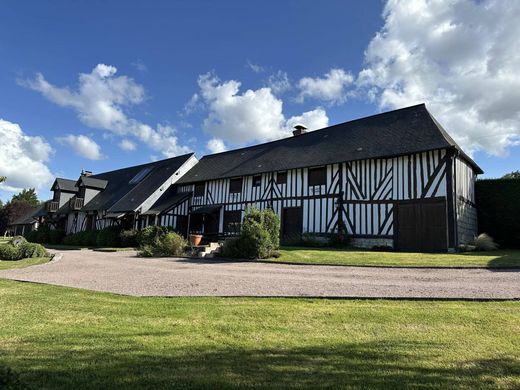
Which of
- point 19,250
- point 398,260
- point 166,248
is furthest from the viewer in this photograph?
point 166,248

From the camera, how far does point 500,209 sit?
16.9 meters

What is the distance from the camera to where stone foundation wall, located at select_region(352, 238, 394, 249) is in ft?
50.5

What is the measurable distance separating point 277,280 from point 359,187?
946 centimetres

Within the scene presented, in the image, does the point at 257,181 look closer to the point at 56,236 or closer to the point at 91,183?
the point at 91,183

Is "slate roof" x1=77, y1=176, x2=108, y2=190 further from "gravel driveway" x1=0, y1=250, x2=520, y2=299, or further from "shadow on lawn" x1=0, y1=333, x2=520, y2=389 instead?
"shadow on lawn" x1=0, y1=333, x2=520, y2=389

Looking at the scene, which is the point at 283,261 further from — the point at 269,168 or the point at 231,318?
the point at 269,168

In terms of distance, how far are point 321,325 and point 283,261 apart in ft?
22.7

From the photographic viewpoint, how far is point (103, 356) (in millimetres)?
3539

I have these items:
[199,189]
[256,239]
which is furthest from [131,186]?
[256,239]

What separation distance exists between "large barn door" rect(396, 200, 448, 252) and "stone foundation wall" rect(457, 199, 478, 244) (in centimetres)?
95

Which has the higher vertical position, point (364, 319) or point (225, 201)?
point (225, 201)

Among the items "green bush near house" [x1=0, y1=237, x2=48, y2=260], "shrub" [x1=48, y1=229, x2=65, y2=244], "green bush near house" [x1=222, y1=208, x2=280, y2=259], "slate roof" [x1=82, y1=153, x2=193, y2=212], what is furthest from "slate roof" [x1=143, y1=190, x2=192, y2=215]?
"green bush near house" [x1=222, y1=208, x2=280, y2=259]

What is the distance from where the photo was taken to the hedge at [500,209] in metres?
16.2

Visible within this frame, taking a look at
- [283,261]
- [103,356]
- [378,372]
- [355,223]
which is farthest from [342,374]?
[355,223]
